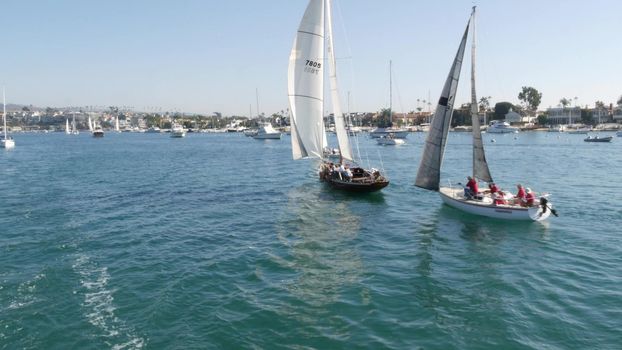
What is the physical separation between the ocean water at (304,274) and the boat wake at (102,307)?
0.21ft

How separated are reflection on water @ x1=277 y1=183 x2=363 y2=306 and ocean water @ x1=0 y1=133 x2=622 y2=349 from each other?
0.11 meters

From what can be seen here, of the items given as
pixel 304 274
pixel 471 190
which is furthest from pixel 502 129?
pixel 304 274

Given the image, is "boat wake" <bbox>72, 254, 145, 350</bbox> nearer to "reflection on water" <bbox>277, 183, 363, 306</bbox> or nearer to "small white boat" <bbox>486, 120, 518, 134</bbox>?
"reflection on water" <bbox>277, 183, 363, 306</bbox>

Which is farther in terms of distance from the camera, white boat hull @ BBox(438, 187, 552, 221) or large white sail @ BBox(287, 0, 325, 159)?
large white sail @ BBox(287, 0, 325, 159)

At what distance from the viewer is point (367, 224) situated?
2875 cm

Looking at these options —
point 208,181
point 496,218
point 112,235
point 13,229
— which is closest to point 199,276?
point 112,235

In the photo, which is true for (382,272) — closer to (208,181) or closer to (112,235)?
(112,235)

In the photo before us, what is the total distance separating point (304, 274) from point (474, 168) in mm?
18089

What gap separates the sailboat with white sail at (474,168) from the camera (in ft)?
92.1

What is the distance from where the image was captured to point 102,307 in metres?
16.1

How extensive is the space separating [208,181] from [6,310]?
3508cm

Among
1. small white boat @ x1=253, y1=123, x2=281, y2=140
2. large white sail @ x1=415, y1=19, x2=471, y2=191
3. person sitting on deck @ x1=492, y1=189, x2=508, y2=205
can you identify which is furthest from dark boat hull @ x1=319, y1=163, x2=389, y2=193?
small white boat @ x1=253, y1=123, x2=281, y2=140

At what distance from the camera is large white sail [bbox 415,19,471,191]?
104 ft

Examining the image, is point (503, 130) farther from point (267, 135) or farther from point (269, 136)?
point (267, 135)
